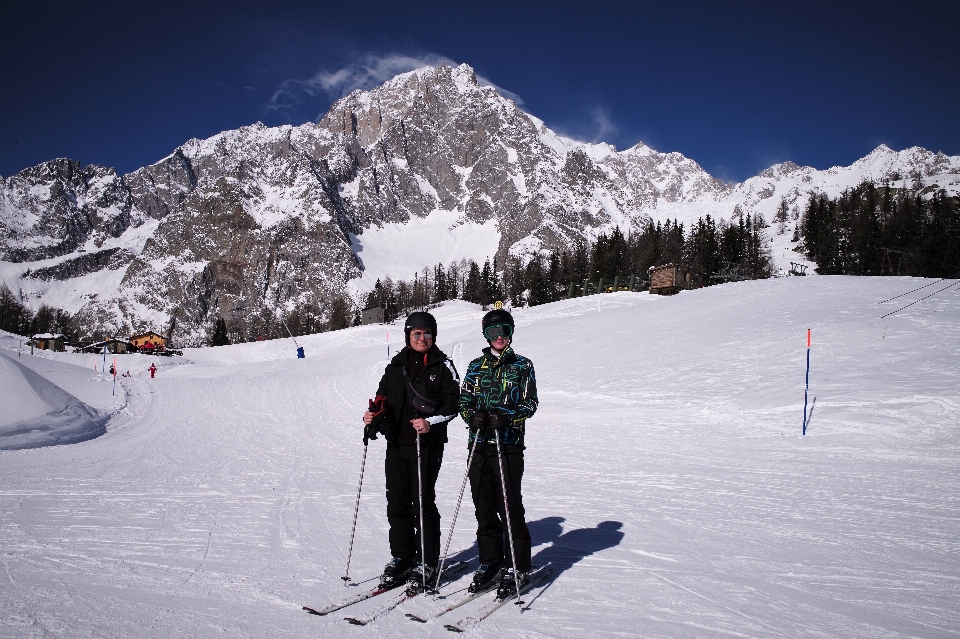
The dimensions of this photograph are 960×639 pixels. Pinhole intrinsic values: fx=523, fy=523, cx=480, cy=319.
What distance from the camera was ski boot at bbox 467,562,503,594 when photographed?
4203 millimetres

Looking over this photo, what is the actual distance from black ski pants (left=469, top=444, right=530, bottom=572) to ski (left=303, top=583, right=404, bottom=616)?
848 mm

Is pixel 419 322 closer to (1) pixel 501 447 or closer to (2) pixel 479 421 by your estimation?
(2) pixel 479 421

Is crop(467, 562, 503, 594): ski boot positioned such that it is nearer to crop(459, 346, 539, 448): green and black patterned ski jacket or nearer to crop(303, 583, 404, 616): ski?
crop(303, 583, 404, 616): ski

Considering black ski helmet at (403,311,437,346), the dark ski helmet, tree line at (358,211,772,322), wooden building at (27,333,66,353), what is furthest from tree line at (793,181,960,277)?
wooden building at (27,333,66,353)

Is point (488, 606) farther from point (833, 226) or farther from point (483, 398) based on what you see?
point (833, 226)

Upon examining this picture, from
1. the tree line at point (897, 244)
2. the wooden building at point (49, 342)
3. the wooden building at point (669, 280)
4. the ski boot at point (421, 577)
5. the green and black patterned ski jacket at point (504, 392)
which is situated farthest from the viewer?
the wooden building at point (49, 342)

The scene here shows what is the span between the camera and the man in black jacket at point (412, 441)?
4426mm

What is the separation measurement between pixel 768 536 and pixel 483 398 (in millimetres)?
3753

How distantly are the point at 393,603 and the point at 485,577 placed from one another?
2.47 ft

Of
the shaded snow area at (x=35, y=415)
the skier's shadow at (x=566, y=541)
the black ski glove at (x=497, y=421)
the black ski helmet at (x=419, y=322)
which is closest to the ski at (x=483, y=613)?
the skier's shadow at (x=566, y=541)

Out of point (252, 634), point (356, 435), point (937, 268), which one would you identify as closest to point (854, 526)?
point (252, 634)

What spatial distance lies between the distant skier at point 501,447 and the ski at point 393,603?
54 cm

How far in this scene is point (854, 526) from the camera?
5926mm

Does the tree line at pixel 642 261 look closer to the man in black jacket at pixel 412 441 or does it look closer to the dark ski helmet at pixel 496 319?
the dark ski helmet at pixel 496 319
